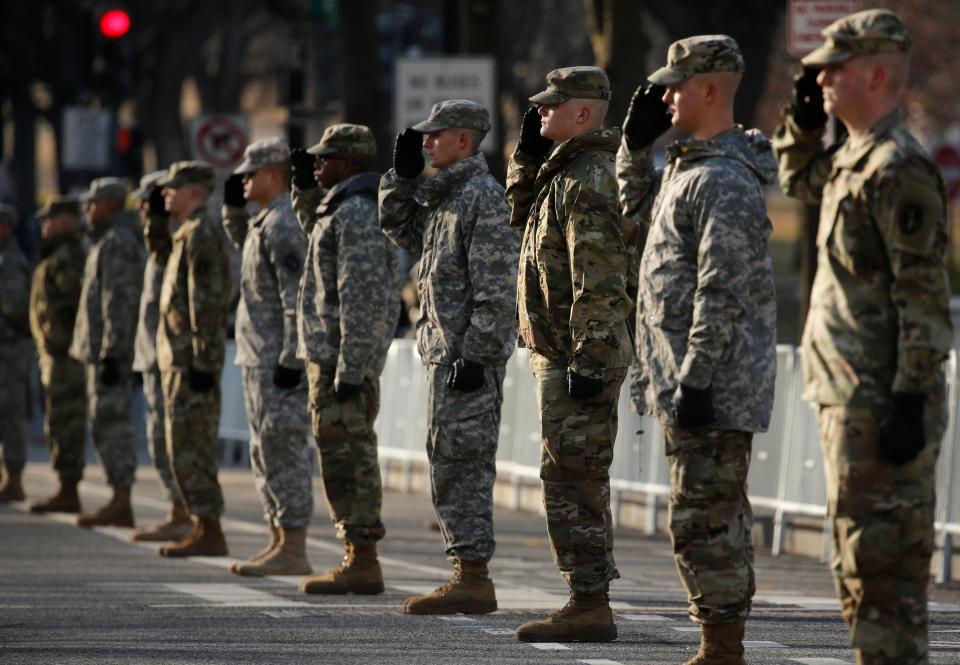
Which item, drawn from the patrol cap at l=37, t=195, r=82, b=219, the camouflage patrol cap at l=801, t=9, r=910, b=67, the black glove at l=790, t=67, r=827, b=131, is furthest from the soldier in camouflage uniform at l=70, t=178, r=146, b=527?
the camouflage patrol cap at l=801, t=9, r=910, b=67

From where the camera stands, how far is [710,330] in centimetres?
777

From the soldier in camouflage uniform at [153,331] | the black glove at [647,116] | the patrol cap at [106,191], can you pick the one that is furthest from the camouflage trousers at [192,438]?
the black glove at [647,116]

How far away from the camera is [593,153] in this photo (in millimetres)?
9164

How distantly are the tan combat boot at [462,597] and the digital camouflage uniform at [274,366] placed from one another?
1.95m

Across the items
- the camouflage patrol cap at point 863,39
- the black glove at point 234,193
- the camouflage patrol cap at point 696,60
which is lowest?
the black glove at point 234,193

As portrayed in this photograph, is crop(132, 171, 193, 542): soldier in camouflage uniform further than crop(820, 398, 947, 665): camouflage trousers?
Yes

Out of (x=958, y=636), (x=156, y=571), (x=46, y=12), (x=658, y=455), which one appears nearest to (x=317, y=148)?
(x=156, y=571)

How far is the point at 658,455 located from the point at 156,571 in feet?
13.6

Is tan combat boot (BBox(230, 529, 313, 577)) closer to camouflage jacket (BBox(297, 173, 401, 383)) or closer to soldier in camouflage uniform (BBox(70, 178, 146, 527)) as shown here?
camouflage jacket (BBox(297, 173, 401, 383))

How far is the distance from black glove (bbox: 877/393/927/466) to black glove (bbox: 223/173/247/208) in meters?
7.03

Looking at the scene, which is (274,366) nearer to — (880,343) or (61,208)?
(61,208)

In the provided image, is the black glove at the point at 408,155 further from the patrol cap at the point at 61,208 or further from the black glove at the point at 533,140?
the patrol cap at the point at 61,208

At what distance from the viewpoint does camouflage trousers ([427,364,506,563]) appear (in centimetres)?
1014

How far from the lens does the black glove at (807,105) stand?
703cm
